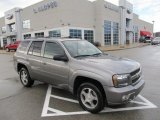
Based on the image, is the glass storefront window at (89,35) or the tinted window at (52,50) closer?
the tinted window at (52,50)

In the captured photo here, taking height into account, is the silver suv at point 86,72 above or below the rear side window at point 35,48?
below

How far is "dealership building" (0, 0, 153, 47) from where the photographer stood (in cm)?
3525

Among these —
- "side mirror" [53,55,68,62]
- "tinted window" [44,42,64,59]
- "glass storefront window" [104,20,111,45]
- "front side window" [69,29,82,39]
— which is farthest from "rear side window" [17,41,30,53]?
"glass storefront window" [104,20,111,45]

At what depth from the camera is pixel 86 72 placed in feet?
15.7

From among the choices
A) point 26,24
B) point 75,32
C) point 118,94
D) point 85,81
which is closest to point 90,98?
point 85,81

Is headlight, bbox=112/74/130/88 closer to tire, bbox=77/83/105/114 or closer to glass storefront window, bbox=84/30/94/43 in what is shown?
tire, bbox=77/83/105/114

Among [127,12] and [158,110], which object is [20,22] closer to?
[127,12]

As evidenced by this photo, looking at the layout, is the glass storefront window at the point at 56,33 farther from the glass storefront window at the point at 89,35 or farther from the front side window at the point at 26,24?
the front side window at the point at 26,24

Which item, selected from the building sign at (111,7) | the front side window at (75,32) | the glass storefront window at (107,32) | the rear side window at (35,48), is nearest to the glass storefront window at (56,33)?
the front side window at (75,32)

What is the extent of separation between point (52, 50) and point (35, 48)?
112cm

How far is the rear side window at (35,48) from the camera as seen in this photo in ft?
22.1

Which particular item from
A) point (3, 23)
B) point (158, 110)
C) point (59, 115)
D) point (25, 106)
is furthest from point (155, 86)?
point (3, 23)

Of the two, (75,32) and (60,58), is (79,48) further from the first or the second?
(75,32)

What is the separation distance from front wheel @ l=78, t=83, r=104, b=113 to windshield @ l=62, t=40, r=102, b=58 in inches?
38.7
